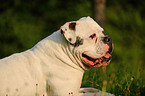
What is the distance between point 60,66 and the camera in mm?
3439

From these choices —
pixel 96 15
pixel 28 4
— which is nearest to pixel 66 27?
pixel 96 15

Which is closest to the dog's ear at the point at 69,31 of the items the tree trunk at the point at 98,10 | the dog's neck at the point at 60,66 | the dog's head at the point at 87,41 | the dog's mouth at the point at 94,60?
the dog's head at the point at 87,41

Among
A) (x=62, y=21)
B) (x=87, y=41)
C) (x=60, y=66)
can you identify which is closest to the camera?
(x=60, y=66)

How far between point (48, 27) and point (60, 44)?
9828 mm

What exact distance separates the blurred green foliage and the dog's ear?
7571 millimetres

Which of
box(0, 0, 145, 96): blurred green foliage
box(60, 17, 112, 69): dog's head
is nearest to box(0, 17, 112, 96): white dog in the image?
box(60, 17, 112, 69): dog's head

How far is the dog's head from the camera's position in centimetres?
350

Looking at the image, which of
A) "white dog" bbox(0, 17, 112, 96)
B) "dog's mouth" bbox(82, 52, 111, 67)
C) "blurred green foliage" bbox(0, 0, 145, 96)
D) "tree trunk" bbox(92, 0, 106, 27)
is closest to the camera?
"white dog" bbox(0, 17, 112, 96)

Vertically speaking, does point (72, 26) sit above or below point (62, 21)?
below

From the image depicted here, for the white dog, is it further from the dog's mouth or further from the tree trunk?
the tree trunk

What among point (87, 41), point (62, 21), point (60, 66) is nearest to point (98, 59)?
point (87, 41)

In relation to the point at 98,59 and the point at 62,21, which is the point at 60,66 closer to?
the point at 98,59

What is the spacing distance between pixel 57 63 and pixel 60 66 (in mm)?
60

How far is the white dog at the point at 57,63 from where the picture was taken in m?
3.32
